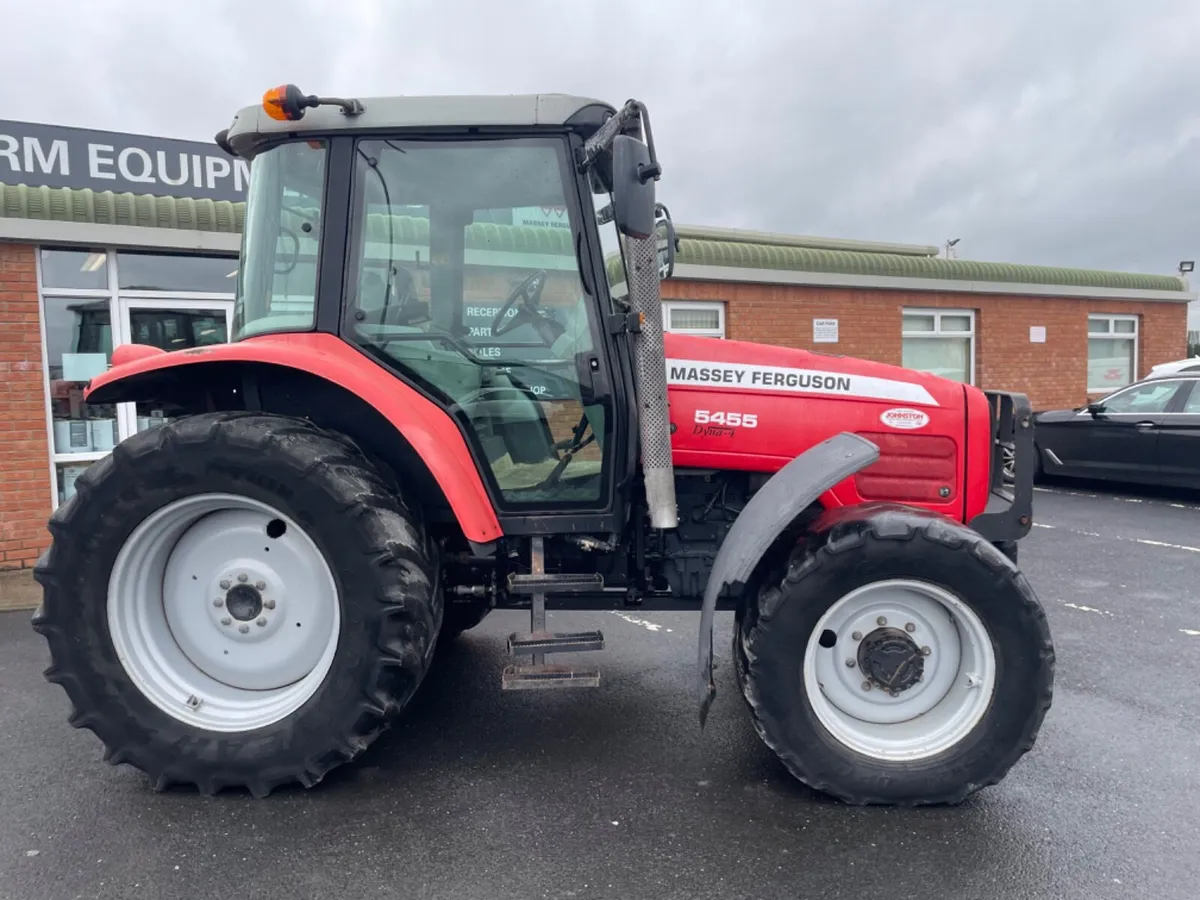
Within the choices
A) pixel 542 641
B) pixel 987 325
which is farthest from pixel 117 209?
pixel 987 325

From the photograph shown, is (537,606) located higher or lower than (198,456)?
lower

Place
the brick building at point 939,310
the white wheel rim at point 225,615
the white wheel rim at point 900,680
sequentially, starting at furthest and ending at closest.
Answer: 1. the brick building at point 939,310
2. the white wheel rim at point 225,615
3. the white wheel rim at point 900,680

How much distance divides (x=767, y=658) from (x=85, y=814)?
7.85ft

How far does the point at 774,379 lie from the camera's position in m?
3.49

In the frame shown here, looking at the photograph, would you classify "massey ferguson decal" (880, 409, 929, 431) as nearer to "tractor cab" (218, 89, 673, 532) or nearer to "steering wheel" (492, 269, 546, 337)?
"tractor cab" (218, 89, 673, 532)

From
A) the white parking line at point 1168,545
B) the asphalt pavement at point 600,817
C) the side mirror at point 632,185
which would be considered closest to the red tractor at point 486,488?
the side mirror at point 632,185

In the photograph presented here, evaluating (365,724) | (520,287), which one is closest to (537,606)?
(365,724)

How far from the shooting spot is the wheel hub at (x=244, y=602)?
10.4 feet

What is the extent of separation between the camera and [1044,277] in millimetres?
13445

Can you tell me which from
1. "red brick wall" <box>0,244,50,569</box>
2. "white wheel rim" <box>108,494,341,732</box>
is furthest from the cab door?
"red brick wall" <box>0,244,50,569</box>

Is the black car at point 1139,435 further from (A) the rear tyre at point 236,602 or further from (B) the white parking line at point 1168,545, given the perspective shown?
(A) the rear tyre at point 236,602

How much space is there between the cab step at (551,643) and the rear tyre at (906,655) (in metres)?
0.58

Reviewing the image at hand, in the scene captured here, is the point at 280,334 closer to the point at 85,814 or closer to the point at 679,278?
the point at 85,814

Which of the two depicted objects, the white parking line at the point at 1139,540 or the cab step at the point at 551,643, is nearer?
the cab step at the point at 551,643
